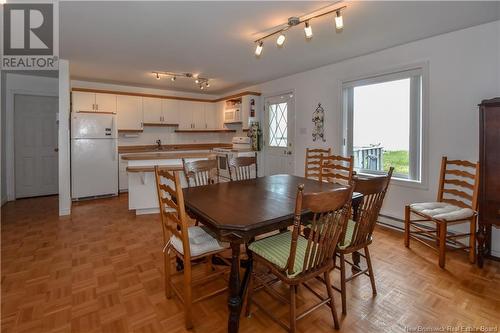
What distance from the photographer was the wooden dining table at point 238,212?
1.49 metres

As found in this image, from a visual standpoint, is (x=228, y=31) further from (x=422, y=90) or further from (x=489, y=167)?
(x=489, y=167)

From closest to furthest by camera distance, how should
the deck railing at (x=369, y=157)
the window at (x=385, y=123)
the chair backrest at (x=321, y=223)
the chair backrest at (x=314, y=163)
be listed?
the chair backrest at (x=321, y=223) < the window at (x=385, y=123) < the chair backrest at (x=314, y=163) < the deck railing at (x=369, y=157)

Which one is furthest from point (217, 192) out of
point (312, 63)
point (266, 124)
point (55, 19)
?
point (266, 124)

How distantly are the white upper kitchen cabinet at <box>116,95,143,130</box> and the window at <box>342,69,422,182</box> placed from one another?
428 cm

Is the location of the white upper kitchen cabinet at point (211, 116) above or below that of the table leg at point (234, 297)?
above

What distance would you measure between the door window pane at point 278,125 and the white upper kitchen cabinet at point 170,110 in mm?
2302

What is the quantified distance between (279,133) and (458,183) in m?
3.11

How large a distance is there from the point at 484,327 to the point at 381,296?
587 millimetres

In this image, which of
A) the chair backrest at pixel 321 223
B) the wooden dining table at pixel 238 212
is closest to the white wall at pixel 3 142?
the wooden dining table at pixel 238 212

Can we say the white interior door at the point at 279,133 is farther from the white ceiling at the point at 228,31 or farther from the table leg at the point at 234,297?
the table leg at the point at 234,297

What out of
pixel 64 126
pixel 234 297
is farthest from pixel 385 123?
pixel 64 126

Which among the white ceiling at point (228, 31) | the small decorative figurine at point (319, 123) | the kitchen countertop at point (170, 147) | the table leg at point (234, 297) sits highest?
the white ceiling at point (228, 31)

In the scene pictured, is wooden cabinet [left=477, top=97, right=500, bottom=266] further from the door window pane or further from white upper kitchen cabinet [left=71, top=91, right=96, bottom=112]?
white upper kitchen cabinet [left=71, top=91, right=96, bottom=112]

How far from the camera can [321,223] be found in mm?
1466
